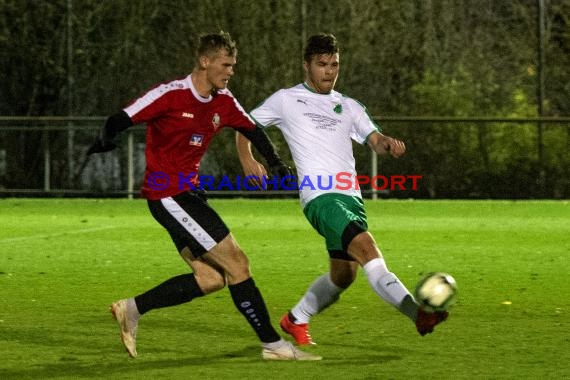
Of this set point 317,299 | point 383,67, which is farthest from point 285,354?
point 383,67

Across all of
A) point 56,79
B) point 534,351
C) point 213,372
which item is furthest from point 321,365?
point 56,79

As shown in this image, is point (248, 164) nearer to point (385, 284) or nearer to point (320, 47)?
point (320, 47)

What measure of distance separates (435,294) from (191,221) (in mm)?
1403

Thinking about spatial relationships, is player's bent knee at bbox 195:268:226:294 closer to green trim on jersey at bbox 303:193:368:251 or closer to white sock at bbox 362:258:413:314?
green trim on jersey at bbox 303:193:368:251

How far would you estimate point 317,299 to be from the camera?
867 centimetres

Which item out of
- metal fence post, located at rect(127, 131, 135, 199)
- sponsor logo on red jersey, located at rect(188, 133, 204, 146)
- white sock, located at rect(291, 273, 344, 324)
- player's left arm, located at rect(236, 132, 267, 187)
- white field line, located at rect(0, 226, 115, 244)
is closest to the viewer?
sponsor logo on red jersey, located at rect(188, 133, 204, 146)

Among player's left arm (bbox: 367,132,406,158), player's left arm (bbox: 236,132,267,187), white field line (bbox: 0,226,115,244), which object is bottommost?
white field line (bbox: 0,226,115,244)

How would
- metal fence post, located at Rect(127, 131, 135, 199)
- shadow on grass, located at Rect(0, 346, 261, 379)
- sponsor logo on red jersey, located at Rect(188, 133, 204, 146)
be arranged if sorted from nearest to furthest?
shadow on grass, located at Rect(0, 346, 261, 379)
sponsor logo on red jersey, located at Rect(188, 133, 204, 146)
metal fence post, located at Rect(127, 131, 135, 199)

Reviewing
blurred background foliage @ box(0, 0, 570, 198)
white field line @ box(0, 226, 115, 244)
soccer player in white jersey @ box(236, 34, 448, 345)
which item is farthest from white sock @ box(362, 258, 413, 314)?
blurred background foliage @ box(0, 0, 570, 198)

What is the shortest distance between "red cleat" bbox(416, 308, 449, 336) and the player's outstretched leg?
672 mm

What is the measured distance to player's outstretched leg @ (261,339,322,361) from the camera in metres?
8.00

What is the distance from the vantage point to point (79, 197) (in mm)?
24266

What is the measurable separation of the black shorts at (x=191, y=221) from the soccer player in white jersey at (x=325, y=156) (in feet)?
1.40

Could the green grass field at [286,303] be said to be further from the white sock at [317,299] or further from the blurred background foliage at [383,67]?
the blurred background foliage at [383,67]
